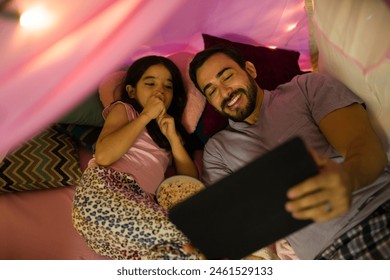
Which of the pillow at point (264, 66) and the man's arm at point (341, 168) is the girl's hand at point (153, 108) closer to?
the pillow at point (264, 66)

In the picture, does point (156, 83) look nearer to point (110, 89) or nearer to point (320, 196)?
point (110, 89)

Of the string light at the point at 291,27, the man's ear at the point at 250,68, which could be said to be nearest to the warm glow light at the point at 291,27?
the string light at the point at 291,27

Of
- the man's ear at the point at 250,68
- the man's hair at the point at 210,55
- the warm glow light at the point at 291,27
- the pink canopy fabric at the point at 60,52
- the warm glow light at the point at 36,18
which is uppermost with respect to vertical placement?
the warm glow light at the point at 36,18

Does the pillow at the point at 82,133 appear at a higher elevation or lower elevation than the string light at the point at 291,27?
lower

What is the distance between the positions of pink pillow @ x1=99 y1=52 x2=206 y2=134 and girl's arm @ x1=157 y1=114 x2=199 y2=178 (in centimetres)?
15

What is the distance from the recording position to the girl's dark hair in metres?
1.45

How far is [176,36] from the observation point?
153 cm

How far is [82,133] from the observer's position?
1556 millimetres

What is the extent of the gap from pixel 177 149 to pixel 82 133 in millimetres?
404

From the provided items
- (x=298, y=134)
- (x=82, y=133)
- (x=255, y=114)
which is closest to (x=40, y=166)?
(x=82, y=133)

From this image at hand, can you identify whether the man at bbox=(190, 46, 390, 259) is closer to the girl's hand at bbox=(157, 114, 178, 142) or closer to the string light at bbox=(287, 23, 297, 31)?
the girl's hand at bbox=(157, 114, 178, 142)

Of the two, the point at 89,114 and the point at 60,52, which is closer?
the point at 60,52

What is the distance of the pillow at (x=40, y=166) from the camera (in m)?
1.38
